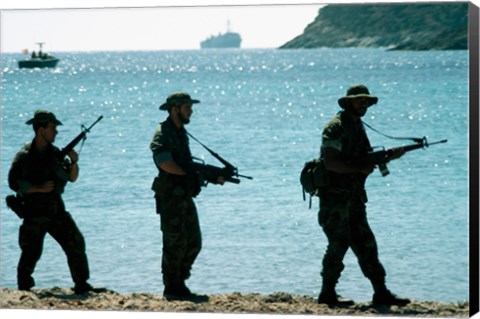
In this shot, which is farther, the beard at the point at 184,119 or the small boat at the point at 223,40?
the small boat at the point at 223,40

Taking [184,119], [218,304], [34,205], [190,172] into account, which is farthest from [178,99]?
[218,304]

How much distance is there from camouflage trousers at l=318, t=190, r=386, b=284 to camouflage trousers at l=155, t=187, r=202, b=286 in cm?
119

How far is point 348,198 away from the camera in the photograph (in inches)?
614

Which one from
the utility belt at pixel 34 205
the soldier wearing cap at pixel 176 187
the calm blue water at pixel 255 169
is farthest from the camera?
the calm blue water at pixel 255 169

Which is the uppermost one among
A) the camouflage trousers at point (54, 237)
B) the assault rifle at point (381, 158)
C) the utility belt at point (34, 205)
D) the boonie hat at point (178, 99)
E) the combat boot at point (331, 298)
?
the boonie hat at point (178, 99)

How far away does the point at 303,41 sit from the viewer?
17266 mm

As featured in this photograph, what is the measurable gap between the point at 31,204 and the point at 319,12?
3.15 metres

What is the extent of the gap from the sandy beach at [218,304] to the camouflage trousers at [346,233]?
32 cm

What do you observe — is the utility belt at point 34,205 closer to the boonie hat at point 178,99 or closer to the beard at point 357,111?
the boonie hat at point 178,99

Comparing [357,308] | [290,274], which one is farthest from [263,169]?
[357,308]

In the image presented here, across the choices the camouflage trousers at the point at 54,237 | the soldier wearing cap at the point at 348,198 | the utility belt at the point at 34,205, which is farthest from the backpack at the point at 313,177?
the utility belt at the point at 34,205

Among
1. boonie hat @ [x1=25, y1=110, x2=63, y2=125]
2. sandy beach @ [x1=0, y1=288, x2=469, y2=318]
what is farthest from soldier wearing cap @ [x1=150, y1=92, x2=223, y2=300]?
boonie hat @ [x1=25, y1=110, x2=63, y2=125]

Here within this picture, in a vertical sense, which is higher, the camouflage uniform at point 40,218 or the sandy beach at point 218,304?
the camouflage uniform at point 40,218

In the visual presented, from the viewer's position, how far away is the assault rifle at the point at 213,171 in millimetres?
15984
